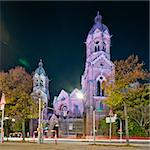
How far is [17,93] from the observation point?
102 feet

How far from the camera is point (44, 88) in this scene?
83250 mm

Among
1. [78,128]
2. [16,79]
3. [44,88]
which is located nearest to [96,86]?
[78,128]

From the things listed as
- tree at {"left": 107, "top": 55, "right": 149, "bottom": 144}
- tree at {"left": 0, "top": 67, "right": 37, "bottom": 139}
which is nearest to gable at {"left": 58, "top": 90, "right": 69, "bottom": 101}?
tree at {"left": 0, "top": 67, "right": 37, "bottom": 139}

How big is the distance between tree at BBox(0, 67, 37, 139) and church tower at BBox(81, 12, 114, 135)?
118ft

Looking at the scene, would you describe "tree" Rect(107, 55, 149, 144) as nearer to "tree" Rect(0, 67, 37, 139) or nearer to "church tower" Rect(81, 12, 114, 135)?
"tree" Rect(0, 67, 37, 139)

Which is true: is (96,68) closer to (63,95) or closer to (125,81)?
(63,95)

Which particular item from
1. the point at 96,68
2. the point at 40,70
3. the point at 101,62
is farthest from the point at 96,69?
the point at 40,70

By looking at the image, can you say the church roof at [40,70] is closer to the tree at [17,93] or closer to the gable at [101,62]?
the gable at [101,62]

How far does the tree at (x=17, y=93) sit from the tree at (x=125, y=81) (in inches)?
365

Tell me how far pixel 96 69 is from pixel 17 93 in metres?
38.9

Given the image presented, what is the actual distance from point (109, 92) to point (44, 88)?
5872cm

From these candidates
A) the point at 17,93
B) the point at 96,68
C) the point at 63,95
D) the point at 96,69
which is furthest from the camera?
the point at 63,95

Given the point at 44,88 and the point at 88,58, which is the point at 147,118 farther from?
the point at 44,88

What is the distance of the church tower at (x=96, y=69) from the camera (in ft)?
225
